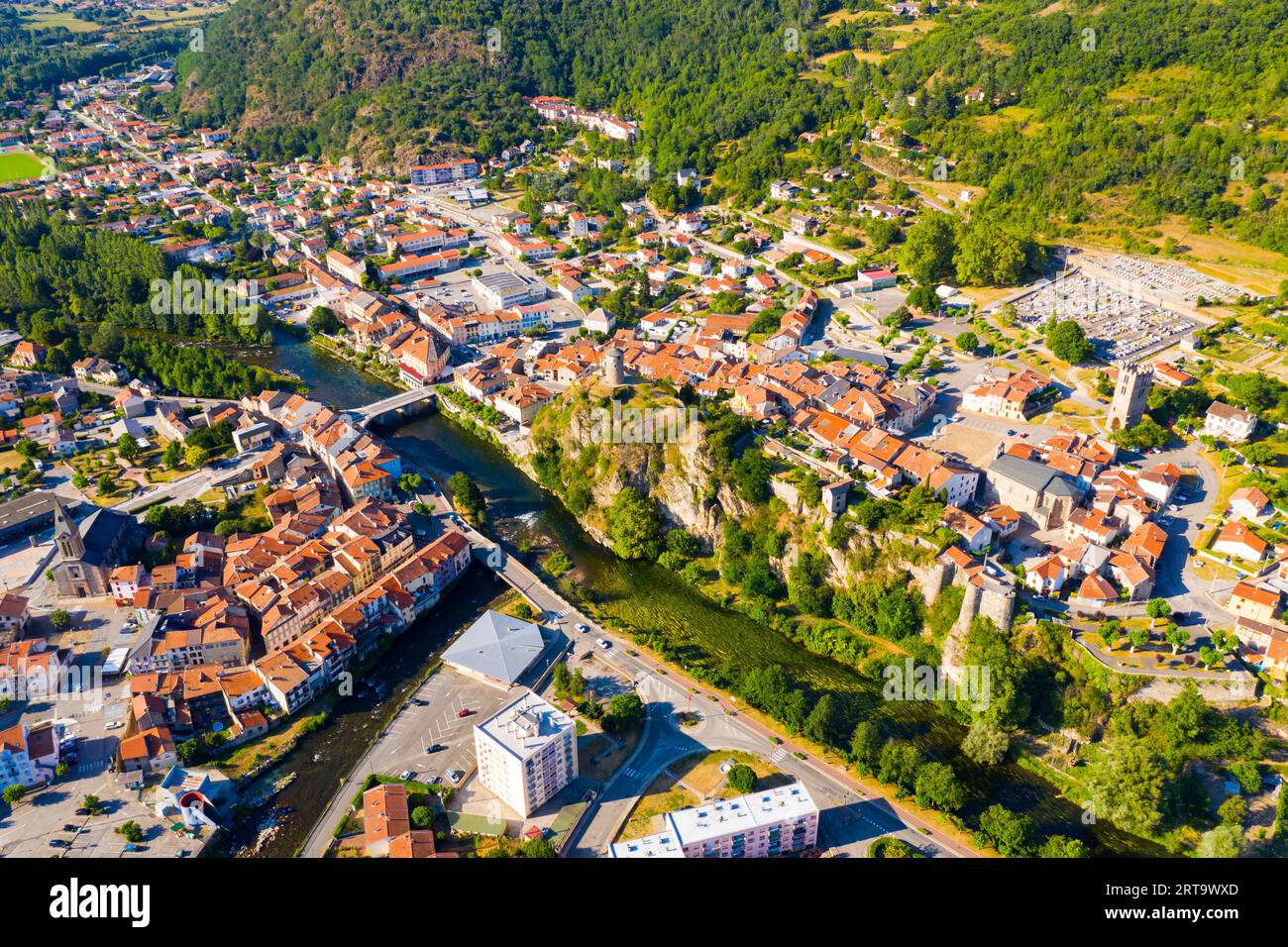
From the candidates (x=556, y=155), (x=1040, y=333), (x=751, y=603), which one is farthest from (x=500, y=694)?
(x=556, y=155)

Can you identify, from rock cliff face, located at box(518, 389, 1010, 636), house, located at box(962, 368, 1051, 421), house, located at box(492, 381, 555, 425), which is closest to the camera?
rock cliff face, located at box(518, 389, 1010, 636)

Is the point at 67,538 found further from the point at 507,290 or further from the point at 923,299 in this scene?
the point at 923,299

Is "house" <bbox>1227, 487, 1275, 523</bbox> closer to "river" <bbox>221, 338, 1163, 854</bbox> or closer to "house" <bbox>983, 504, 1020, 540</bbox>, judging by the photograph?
"house" <bbox>983, 504, 1020, 540</bbox>

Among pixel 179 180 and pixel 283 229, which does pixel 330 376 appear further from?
pixel 179 180

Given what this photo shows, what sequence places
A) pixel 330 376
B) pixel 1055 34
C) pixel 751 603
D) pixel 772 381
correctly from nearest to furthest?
pixel 751 603, pixel 772 381, pixel 330 376, pixel 1055 34

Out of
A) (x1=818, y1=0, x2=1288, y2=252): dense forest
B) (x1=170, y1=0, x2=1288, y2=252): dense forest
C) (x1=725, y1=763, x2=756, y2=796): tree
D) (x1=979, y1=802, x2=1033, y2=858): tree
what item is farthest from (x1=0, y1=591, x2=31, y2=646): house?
(x1=818, y1=0, x2=1288, y2=252): dense forest

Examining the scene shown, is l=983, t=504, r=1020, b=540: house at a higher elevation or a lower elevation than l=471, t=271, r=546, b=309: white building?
higher

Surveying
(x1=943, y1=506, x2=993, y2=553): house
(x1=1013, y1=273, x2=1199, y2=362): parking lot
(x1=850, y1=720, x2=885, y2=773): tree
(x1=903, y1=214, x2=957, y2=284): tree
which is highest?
(x1=903, y1=214, x2=957, y2=284): tree
